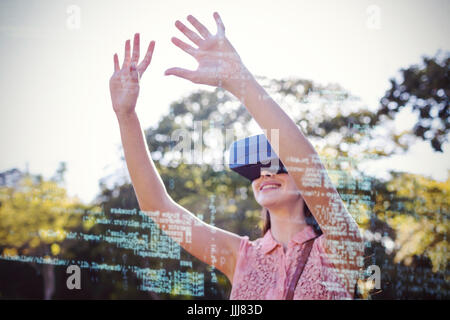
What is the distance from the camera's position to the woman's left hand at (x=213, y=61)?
832 millimetres

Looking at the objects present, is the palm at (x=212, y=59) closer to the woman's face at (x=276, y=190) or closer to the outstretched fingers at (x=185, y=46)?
the outstretched fingers at (x=185, y=46)

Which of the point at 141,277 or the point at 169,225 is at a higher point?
the point at 169,225

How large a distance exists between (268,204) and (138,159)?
32 centimetres

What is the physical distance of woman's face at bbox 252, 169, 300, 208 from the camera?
99 centimetres

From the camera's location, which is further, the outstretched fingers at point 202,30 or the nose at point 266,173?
the nose at point 266,173

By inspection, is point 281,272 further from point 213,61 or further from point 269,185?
point 213,61

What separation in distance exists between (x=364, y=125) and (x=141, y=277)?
802mm

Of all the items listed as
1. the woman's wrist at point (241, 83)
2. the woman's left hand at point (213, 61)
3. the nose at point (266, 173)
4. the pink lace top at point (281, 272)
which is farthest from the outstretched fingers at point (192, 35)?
the pink lace top at point (281, 272)

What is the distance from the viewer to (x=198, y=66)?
0.87m

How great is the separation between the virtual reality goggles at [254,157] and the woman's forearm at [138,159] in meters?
0.21

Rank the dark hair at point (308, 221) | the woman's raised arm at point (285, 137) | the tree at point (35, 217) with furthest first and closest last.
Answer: the tree at point (35, 217), the dark hair at point (308, 221), the woman's raised arm at point (285, 137)

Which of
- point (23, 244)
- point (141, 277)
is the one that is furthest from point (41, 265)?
point (141, 277)
